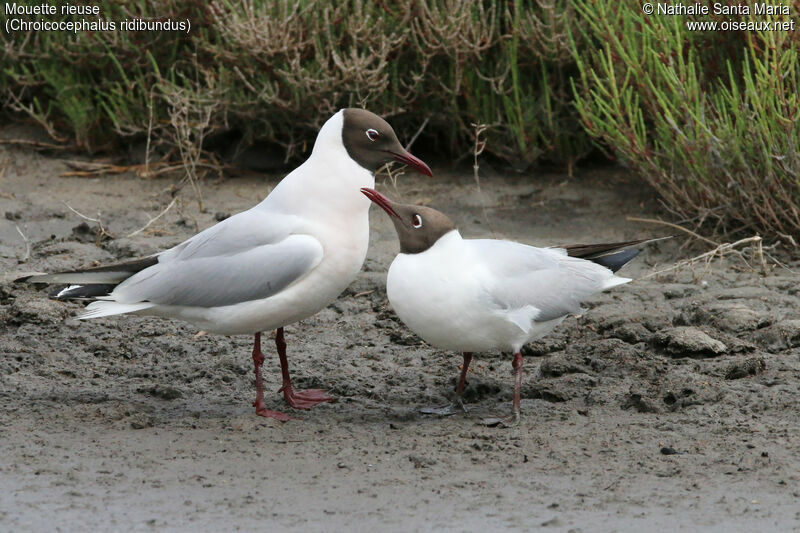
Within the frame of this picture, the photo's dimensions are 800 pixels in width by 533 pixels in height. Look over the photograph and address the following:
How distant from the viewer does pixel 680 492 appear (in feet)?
13.0

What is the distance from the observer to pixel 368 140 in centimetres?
490

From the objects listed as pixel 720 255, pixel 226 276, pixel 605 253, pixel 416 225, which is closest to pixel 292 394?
pixel 226 276

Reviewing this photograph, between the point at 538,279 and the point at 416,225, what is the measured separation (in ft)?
1.98

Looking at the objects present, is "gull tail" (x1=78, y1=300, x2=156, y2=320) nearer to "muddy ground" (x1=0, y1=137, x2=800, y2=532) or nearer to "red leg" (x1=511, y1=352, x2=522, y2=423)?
"muddy ground" (x1=0, y1=137, x2=800, y2=532)

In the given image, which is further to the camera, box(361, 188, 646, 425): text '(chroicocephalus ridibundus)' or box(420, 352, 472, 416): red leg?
box(420, 352, 472, 416): red leg

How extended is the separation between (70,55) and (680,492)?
5.99 metres

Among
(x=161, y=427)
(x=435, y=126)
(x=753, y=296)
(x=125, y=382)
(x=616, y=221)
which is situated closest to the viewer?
(x=161, y=427)

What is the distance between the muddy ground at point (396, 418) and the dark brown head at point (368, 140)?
1102 millimetres

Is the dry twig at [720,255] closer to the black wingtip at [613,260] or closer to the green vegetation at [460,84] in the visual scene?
the green vegetation at [460,84]

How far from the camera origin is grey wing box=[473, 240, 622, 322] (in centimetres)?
464

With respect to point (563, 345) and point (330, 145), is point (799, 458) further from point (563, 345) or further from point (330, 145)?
point (330, 145)

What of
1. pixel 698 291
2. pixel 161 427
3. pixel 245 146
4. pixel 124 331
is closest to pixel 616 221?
pixel 698 291

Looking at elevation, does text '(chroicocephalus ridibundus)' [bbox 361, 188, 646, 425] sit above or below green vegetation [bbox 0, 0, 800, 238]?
below

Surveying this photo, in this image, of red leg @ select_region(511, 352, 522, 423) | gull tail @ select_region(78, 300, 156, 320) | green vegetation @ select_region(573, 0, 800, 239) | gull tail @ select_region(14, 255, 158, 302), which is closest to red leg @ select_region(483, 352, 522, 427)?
red leg @ select_region(511, 352, 522, 423)
